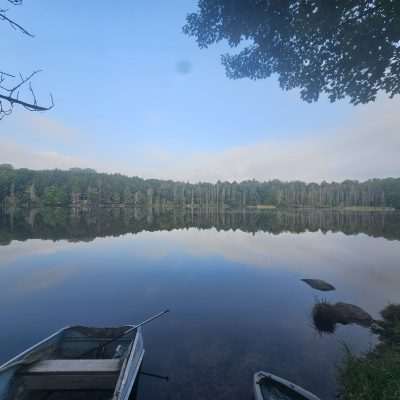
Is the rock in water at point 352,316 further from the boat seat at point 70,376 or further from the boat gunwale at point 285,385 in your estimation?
the boat seat at point 70,376

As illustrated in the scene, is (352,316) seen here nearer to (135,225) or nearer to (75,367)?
(75,367)

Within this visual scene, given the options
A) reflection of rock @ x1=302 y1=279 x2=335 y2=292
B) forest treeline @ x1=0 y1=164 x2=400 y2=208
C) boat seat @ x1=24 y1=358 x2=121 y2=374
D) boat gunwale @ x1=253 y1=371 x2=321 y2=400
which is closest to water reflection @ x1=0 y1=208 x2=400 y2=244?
reflection of rock @ x1=302 y1=279 x2=335 y2=292

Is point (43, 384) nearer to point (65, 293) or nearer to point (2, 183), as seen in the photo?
point (65, 293)

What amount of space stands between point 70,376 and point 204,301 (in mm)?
7550

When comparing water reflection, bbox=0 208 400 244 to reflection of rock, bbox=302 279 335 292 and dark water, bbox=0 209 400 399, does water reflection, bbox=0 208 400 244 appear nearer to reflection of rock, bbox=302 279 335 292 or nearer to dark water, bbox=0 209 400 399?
dark water, bbox=0 209 400 399

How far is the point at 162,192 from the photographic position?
141 metres

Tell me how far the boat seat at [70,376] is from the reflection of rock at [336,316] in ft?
26.0

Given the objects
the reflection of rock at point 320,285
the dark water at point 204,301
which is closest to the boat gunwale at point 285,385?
the dark water at point 204,301

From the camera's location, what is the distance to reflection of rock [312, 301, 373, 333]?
9531 mm

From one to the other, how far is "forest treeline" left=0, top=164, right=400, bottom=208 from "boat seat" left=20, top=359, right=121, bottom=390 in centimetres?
11801

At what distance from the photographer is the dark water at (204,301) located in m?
6.77

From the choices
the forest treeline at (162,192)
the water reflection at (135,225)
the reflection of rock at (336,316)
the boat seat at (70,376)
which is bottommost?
the water reflection at (135,225)

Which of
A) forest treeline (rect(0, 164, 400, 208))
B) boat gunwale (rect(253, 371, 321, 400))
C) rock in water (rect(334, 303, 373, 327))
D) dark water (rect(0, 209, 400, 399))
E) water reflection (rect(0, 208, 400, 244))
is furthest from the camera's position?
forest treeline (rect(0, 164, 400, 208))

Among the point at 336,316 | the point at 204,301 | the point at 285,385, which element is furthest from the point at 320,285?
the point at 285,385
